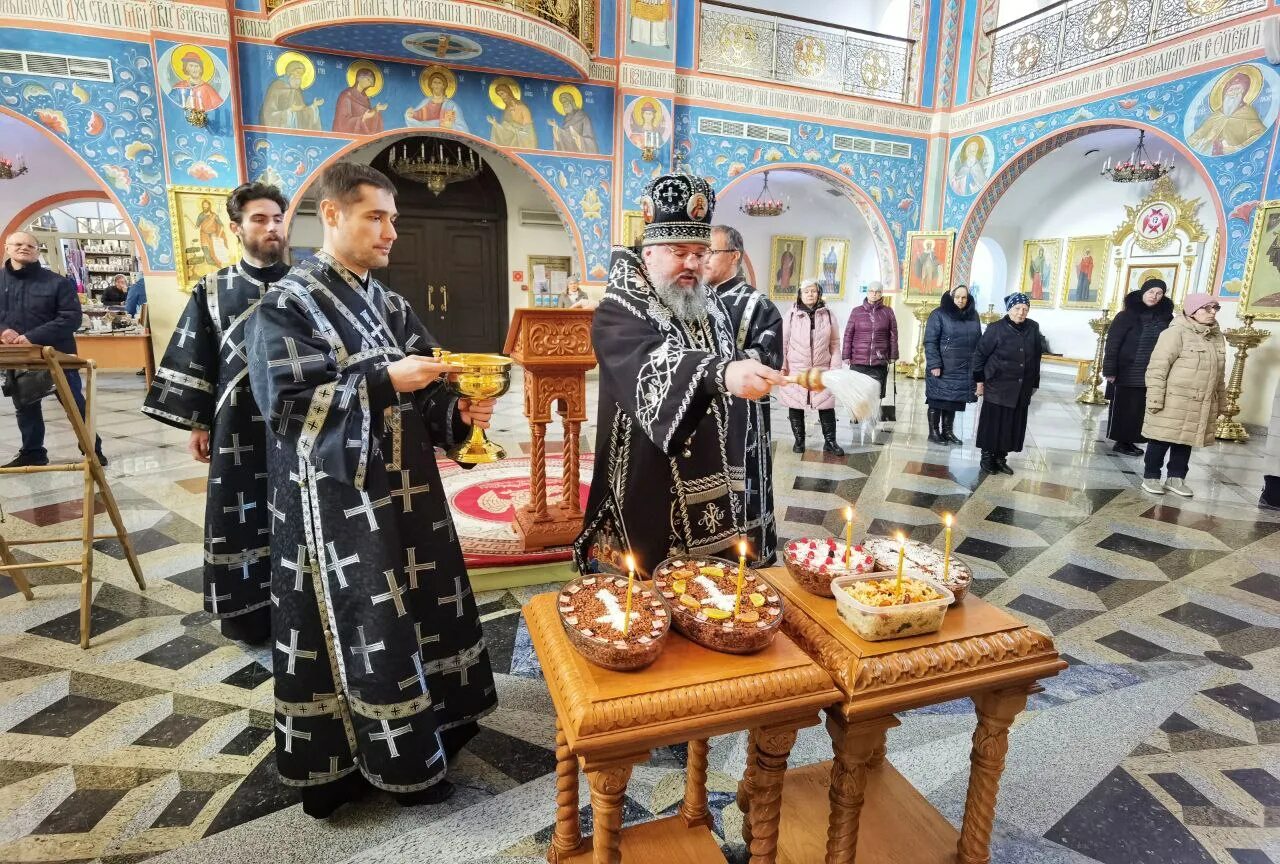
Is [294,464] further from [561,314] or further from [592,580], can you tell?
[561,314]

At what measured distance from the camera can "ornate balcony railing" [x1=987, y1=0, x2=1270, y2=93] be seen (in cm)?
882

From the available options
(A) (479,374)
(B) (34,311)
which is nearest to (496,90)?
(B) (34,311)

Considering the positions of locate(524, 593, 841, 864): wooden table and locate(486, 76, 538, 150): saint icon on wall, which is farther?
locate(486, 76, 538, 150): saint icon on wall

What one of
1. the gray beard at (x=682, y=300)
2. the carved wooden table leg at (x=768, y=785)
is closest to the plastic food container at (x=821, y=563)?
the carved wooden table leg at (x=768, y=785)

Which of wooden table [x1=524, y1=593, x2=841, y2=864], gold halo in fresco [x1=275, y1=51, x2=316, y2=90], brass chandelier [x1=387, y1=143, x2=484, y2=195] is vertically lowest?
wooden table [x1=524, y1=593, x2=841, y2=864]

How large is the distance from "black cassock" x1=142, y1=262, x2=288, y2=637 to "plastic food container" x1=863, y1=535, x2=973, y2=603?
7.52 ft

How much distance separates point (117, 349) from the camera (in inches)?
A: 415

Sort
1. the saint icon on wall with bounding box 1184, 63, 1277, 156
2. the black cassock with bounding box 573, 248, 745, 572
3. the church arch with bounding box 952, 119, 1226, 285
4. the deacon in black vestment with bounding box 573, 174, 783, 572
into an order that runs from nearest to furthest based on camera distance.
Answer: the deacon in black vestment with bounding box 573, 174, 783, 572
the black cassock with bounding box 573, 248, 745, 572
the saint icon on wall with bounding box 1184, 63, 1277, 156
the church arch with bounding box 952, 119, 1226, 285

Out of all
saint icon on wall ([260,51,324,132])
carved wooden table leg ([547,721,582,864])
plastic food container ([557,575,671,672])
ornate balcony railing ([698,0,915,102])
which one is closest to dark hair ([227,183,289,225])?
plastic food container ([557,575,671,672])

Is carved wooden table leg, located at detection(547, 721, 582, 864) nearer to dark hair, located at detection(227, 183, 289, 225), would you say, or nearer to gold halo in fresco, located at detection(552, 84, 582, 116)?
dark hair, located at detection(227, 183, 289, 225)

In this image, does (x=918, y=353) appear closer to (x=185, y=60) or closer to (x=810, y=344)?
(x=810, y=344)

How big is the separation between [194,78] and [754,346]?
9111mm

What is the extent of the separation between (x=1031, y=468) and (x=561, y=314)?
17.0ft

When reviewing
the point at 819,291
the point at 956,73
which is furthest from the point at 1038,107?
the point at 819,291
